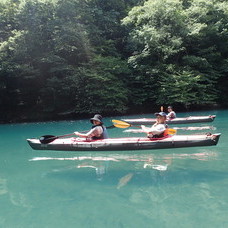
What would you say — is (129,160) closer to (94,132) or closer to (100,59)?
(94,132)

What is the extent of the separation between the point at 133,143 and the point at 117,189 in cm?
203

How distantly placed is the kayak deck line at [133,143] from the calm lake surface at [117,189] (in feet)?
1.45

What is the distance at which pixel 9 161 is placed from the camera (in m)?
7.85

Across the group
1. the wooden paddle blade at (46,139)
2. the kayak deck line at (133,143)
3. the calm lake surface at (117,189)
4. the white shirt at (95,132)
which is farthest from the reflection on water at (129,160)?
A: the white shirt at (95,132)

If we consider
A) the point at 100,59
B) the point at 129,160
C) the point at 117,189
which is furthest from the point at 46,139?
the point at 100,59

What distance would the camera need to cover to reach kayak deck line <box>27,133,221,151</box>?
6.59m

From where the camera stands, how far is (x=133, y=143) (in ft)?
22.8

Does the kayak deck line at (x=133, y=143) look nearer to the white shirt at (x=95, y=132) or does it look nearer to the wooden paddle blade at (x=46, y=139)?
the wooden paddle blade at (x=46, y=139)

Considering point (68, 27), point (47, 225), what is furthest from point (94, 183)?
point (68, 27)

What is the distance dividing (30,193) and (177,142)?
3729 millimetres

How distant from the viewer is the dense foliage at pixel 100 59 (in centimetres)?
1978

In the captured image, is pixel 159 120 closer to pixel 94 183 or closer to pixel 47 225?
pixel 94 183

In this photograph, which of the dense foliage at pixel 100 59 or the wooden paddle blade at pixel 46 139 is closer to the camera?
the wooden paddle blade at pixel 46 139

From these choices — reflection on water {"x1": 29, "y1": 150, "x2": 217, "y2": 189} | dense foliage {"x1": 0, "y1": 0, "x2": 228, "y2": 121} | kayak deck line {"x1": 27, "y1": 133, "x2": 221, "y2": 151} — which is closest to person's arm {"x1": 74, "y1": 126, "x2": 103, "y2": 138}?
kayak deck line {"x1": 27, "y1": 133, "x2": 221, "y2": 151}
